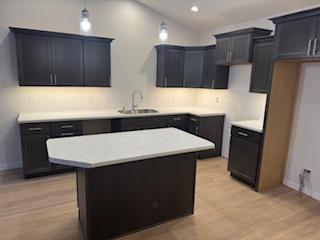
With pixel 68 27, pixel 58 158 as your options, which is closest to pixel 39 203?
pixel 58 158

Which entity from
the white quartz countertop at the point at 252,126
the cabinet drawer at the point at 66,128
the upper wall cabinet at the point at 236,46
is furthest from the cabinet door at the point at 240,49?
the cabinet drawer at the point at 66,128

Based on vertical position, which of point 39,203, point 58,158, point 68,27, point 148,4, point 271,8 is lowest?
point 39,203

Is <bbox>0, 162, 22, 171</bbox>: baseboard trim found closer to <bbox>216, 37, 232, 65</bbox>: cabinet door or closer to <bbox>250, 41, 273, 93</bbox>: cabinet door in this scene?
<bbox>216, 37, 232, 65</bbox>: cabinet door

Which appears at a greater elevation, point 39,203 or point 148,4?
point 148,4

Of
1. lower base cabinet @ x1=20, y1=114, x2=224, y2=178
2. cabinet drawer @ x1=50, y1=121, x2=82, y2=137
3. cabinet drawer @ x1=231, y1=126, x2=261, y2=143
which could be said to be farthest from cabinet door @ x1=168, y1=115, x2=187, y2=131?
cabinet drawer @ x1=50, y1=121, x2=82, y2=137

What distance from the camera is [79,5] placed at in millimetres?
3957

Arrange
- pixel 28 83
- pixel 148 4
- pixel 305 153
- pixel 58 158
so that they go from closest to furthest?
pixel 58 158
pixel 305 153
pixel 28 83
pixel 148 4

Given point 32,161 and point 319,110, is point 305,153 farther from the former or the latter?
point 32,161

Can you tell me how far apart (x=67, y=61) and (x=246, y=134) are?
3.05 m

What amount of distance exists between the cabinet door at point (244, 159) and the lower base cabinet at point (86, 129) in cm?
87

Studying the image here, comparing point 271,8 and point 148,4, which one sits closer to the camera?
point 271,8

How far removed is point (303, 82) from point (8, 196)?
4305 mm

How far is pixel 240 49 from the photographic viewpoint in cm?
376

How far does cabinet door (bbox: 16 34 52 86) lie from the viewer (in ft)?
11.2
